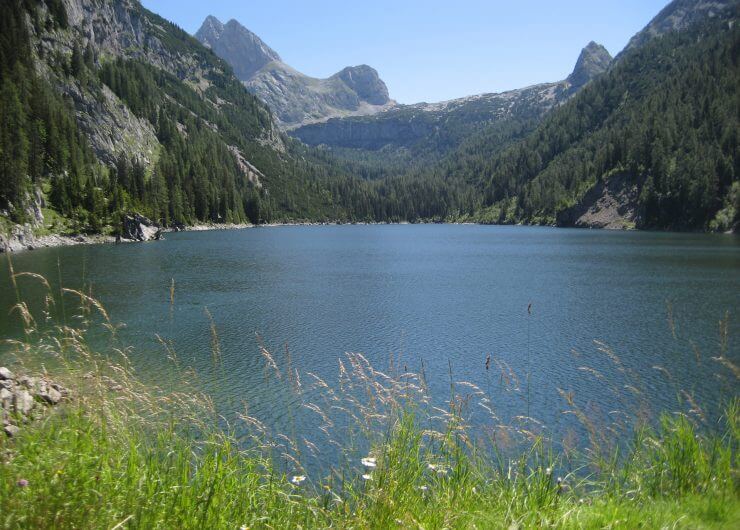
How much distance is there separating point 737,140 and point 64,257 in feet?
519

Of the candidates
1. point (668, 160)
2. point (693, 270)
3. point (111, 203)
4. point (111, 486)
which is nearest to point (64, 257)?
point (111, 203)

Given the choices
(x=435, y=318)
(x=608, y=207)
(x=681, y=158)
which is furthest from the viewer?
(x=608, y=207)

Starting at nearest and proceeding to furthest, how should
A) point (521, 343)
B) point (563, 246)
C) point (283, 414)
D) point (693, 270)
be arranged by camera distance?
point (283, 414) → point (521, 343) → point (693, 270) → point (563, 246)

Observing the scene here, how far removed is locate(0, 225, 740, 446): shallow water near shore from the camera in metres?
21.6

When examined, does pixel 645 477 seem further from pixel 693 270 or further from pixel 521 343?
pixel 693 270

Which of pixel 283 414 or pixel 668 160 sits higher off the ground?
pixel 668 160

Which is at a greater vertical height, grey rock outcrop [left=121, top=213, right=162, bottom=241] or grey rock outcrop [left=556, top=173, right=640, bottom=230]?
grey rock outcrop [left=556, top=173, right=640, bottom=230]

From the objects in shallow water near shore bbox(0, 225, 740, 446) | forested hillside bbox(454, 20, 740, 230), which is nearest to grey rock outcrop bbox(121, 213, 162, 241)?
shallow water near shore bbox(0, 225, 740, 446)

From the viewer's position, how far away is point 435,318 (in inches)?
1433

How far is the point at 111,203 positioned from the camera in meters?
104

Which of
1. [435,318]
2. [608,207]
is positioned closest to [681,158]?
[608,207]

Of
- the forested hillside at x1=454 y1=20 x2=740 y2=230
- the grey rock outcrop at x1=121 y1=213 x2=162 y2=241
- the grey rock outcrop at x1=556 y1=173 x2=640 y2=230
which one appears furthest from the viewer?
the grey rock outcrop at x1=556 y1=173 x2=640 y2=230

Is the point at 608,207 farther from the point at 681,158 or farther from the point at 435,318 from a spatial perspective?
the point at 435,318

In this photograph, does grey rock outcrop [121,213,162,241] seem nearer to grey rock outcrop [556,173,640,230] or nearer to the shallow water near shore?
the shallow water near shore
